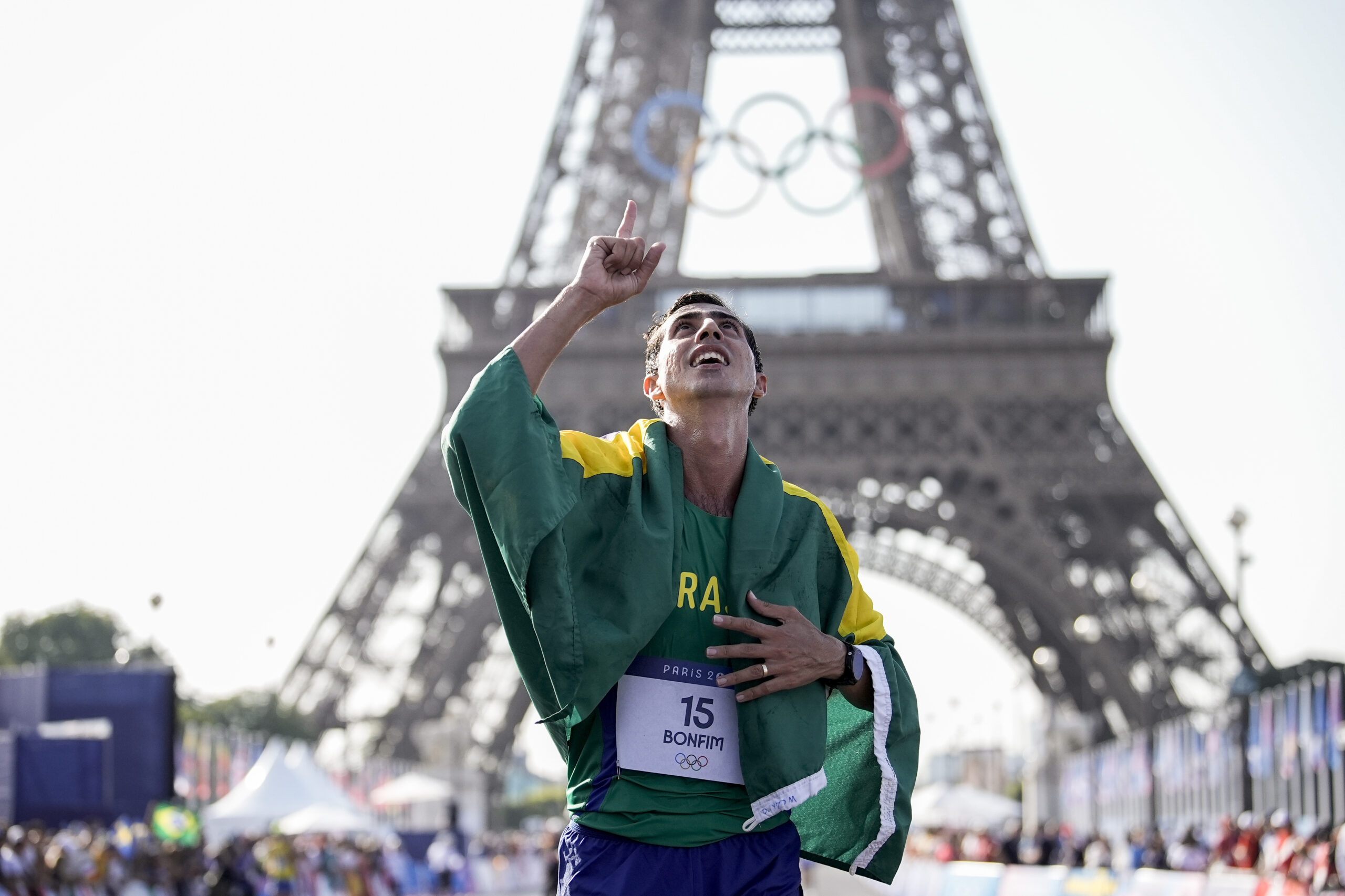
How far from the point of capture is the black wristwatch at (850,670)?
3.15 meters

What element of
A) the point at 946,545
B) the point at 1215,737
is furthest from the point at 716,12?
the point at 1215,737

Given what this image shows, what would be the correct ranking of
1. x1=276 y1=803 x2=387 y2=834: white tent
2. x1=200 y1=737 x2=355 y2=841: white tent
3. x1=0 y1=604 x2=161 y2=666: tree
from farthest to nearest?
x1=0 y1=604 x2=161 y2=666: tree < x1=276 y1=803 x2=387 y2=834: white tent < x1=200 y1=737 x2=355 y2=841: white tent

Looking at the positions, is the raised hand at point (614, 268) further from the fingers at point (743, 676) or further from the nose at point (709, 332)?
the fingers at point (743, 676)

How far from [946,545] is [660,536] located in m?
34.5

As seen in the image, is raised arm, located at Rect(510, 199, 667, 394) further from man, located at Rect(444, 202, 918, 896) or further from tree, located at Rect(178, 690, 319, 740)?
tree, located at Rect(178, 690, 319, 740)

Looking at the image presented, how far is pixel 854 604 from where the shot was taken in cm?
335

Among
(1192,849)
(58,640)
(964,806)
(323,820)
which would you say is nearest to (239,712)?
(58,640)

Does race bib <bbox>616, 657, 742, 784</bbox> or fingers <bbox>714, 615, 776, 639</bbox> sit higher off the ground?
fingers <bbox>714, 615, 776, 639</bbox>

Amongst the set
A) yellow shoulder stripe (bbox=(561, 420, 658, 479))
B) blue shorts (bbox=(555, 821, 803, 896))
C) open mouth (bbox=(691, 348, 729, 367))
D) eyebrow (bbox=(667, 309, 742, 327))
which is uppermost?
eyebrow (bbox=(667, 309, 742, 327))

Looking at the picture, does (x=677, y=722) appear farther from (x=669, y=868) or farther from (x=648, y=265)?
(x=648, y=265)

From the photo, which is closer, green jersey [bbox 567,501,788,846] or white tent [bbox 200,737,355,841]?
green jersey [bbox 567,501,788,846]

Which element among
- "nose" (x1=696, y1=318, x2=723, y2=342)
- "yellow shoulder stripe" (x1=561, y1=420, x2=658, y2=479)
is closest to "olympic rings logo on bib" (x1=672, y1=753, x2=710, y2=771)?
"yellow shoulder stripe" (x1=561, y1=420, x2=658, y2=479)

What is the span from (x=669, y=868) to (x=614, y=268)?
3.75 feet

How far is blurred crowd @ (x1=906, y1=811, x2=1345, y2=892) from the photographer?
12977mm
